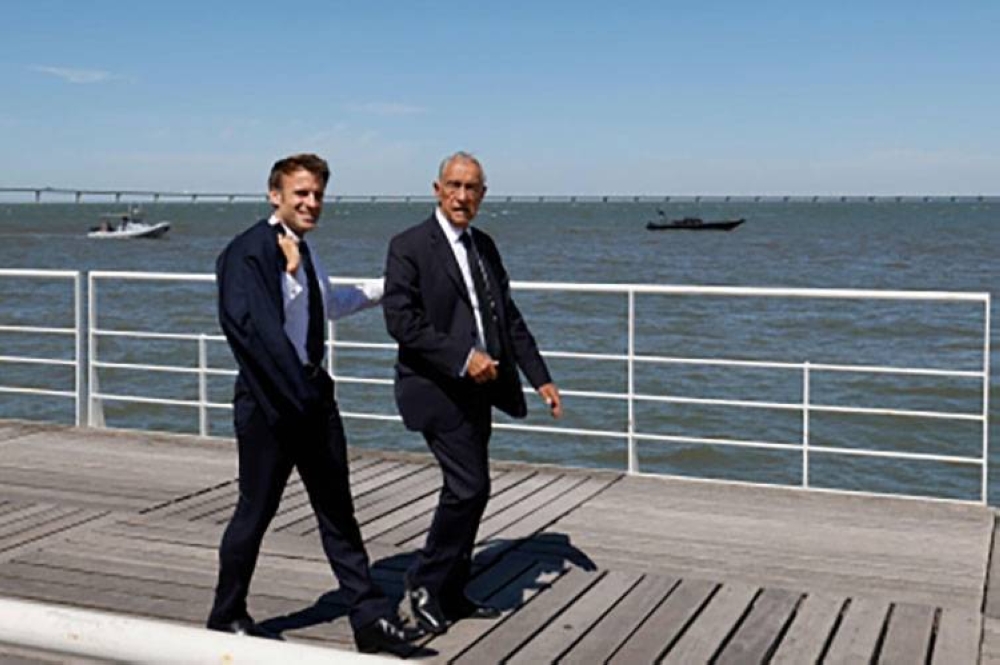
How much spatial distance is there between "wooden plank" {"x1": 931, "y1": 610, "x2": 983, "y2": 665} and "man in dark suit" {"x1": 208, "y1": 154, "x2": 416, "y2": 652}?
62.6 inches

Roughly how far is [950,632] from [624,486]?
2406mm

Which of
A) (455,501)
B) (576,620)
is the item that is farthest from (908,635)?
(455,501)

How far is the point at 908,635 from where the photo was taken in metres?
4.19

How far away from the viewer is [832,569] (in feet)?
16.4

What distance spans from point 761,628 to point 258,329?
185 centimetres

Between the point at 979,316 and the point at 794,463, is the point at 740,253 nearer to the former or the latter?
the point at 979,316

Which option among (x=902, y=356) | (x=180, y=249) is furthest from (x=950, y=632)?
(x=180, y=249)

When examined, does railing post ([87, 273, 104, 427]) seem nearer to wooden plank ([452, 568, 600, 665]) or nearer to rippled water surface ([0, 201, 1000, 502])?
wooden plank ([452, 568, 600, 665])

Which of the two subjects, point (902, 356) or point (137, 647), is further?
point (902, 356)

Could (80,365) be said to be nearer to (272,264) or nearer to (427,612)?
(427,612)

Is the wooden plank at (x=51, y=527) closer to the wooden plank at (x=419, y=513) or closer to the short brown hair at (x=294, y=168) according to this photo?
the wooden plank at (x=419, y=513)

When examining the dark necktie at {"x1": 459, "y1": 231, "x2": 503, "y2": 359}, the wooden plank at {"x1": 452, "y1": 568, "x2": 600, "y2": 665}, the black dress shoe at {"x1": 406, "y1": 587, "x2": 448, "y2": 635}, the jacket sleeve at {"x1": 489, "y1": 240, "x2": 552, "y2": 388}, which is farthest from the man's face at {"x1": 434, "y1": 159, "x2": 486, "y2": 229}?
the wooden plank at {"x1": 452, "y1": 568, "x2": 600, "y2": 665}

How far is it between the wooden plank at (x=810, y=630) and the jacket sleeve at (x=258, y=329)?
1.61m

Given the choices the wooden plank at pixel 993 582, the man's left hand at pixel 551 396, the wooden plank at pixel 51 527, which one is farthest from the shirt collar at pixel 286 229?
the wooden plank at pixel 993 582
